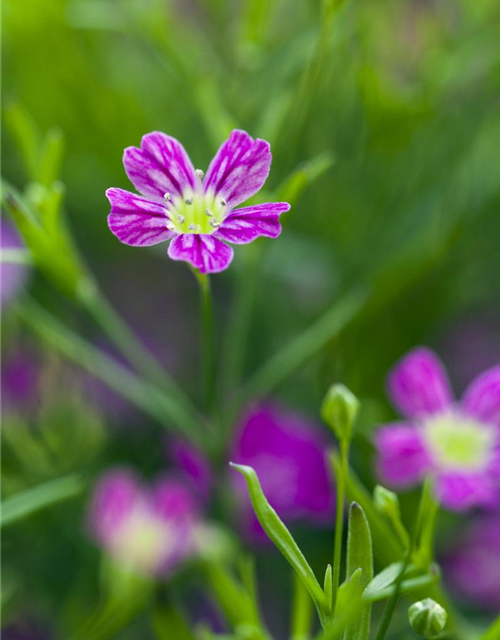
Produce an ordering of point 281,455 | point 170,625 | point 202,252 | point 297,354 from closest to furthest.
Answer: point 202,252 → point 170,625 → point 297,354 → point 281,455

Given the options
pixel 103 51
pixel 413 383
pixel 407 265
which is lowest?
pixel 413 383

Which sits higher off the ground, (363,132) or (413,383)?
(363,132)

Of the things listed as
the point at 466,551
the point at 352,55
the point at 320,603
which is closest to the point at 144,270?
the point at 352,55

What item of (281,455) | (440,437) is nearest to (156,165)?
(440,437)

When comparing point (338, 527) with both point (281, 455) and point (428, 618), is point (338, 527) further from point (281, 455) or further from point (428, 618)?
point (281, 455)

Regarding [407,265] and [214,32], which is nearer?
[407,265]

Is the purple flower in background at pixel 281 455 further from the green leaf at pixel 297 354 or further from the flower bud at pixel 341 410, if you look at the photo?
the flower bud at pixel 341 410

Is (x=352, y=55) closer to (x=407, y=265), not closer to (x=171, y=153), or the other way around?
(x=407, y=265)
